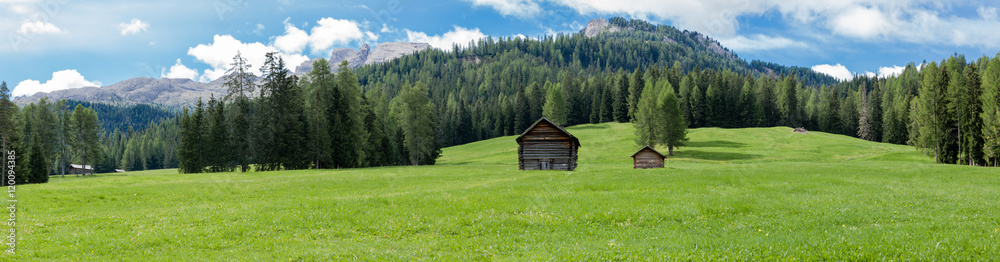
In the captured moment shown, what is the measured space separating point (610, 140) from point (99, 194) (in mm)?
89253

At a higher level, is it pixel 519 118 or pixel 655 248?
pixel 519 118

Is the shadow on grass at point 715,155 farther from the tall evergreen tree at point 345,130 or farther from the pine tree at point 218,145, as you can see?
the pine tree at point 218,145

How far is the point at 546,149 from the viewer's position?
5412 cm

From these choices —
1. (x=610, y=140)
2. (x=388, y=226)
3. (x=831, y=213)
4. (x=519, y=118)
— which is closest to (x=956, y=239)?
(x=831, y=213)

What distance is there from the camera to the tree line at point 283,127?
203 ft

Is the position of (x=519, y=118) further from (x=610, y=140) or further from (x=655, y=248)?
(x=655, y=248)

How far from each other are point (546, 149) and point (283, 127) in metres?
32.8

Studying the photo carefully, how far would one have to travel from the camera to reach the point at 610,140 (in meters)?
104

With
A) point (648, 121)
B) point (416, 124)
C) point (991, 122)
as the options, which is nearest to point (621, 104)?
point (648, 121)

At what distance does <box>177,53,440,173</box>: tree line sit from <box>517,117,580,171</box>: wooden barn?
2381cm

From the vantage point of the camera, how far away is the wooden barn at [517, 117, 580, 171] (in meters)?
53.9

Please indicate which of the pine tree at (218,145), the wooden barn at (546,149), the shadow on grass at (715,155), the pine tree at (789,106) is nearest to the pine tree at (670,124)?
the shadow on grass at (715,155)

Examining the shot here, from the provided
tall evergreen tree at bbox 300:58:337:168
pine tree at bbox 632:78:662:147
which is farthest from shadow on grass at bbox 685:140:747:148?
tall evergreen tree at bbox 300:58:337:168

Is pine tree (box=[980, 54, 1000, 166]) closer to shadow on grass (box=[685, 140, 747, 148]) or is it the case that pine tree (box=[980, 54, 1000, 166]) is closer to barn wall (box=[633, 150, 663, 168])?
shadow on grass (box=[685, 140, 747, 148])
